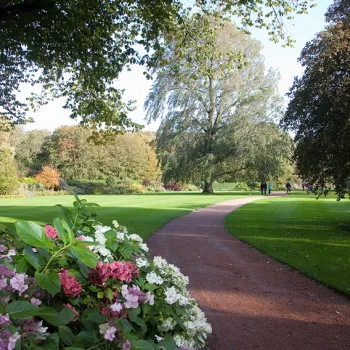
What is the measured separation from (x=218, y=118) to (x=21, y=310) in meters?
36.6

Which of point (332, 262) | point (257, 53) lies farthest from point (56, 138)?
point (332, 262)

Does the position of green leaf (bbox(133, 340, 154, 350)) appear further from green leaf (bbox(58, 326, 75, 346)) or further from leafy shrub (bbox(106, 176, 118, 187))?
leafy shrub (bbox(106, 176, 118, 187))

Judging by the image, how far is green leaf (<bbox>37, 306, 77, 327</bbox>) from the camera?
1488 millimetres

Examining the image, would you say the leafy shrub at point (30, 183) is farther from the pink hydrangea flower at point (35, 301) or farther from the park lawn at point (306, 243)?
the pink hydrangea flower at point (35, 301)

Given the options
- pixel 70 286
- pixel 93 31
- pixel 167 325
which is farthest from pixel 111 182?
pixel 70 286

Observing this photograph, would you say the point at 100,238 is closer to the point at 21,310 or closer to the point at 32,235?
the point at 32,235

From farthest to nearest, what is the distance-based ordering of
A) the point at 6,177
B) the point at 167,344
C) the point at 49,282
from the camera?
the point at 6,177
the point at 167,344
the point at 49,282

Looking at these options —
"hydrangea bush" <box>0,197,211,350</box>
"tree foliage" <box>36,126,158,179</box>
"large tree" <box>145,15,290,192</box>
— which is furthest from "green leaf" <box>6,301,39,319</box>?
"tree foliage" <box>36,126,158,179</box>

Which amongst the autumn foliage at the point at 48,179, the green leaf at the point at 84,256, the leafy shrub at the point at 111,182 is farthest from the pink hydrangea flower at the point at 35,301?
the leafy shrub at the point at 111,182

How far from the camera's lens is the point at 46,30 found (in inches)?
355

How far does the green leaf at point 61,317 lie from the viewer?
149 cm

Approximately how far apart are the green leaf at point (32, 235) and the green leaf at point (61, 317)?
12.0 inches

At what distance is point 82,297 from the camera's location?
1955 mm

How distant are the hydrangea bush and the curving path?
4.70 feet
